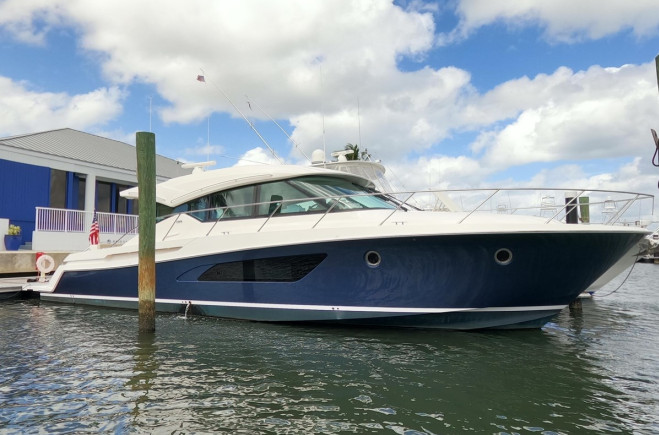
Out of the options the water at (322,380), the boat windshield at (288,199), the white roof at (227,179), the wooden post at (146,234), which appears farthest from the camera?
the white roof at (227,179)

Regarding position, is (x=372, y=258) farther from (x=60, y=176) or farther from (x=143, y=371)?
(x=60, y=176)

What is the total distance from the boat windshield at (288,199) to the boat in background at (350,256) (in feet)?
0.06

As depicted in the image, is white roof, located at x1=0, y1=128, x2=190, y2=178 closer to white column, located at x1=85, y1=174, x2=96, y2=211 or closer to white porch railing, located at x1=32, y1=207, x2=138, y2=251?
white column, located at x1=85, y1=174, x2=96, y2=211

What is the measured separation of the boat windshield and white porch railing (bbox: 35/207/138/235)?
20.8ft

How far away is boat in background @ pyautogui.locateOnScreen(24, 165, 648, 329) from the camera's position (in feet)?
20.5

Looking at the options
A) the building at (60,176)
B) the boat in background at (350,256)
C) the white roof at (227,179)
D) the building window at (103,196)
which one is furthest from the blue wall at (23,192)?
the boat in background at (350,256)

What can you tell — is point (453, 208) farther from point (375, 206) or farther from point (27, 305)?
point (27, 305)

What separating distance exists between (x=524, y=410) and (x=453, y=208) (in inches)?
213

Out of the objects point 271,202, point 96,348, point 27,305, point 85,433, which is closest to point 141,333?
Result: point 96,348

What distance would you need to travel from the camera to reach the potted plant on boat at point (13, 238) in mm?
14180

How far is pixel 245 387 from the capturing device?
4.59 meters

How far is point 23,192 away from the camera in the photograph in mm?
15250

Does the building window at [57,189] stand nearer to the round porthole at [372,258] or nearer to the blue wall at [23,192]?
the blue wall at [23,192]

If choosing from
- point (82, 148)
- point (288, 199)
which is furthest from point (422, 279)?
point (82, 148)
